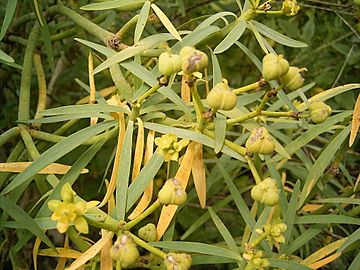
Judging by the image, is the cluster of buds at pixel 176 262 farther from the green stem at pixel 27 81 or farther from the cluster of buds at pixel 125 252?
the green stem at pixel 27 81

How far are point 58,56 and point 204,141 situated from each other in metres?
0.65

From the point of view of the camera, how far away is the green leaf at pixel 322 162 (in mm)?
808

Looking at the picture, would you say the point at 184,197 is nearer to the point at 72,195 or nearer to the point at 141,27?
the point at 72,195

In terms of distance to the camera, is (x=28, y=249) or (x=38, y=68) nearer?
(x=38, y=68)

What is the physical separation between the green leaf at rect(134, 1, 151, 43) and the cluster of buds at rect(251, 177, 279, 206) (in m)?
0.24

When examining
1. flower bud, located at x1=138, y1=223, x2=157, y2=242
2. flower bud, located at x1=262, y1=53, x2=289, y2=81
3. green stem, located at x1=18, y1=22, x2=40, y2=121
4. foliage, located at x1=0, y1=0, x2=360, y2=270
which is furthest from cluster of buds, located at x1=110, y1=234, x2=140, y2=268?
green stem, located at x1=18, y1=22, x2=40, y2=121

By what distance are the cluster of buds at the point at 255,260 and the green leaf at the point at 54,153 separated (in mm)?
213

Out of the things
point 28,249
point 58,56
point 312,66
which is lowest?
point 28,249

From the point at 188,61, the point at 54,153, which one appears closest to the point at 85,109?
the point at 54,153

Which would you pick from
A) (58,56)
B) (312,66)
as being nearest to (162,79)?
(58,56)

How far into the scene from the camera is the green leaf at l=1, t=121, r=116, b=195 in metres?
0.68

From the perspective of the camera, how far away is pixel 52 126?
1.15 metres

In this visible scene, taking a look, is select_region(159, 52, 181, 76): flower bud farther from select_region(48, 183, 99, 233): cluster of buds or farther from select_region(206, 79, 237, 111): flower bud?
select_region(48, 183, 99, 233): cluster of buds

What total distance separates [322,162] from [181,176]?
20cm
